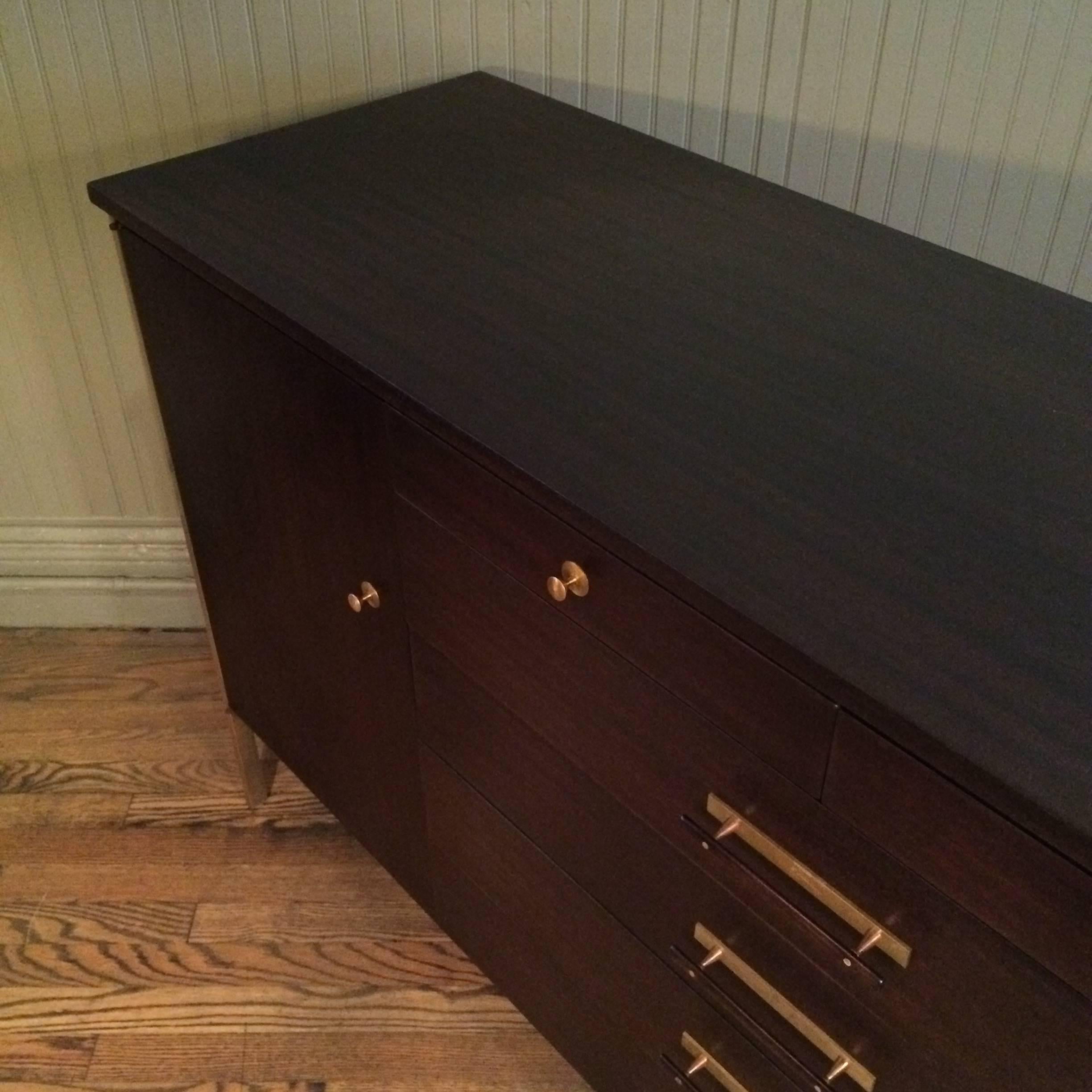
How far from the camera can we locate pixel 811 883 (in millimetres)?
721

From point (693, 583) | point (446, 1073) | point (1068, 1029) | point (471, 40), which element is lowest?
point (446, 1073)

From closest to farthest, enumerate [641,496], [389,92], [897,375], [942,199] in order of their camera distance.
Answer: [641,496], [897,375], [942,199], [389,92]

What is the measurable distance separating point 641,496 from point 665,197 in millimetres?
414

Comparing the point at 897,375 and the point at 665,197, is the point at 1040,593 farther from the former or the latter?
the point at 665,197

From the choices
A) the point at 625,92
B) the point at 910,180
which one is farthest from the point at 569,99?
the point at 910,180

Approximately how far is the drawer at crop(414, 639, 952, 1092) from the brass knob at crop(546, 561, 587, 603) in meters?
0.17

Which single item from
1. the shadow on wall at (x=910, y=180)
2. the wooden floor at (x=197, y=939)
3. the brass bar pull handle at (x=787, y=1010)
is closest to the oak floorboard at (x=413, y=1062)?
the wooden floor at (x=197, y=939)

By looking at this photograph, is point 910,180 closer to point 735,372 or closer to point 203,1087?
point 735,372

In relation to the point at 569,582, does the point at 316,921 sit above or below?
below

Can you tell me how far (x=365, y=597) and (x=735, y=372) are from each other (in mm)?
379

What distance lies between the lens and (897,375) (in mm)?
830

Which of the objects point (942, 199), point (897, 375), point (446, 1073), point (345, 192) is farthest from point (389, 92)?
point (446, 1073)

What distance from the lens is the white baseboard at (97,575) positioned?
170cm

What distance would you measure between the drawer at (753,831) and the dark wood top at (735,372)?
0.36 feet
